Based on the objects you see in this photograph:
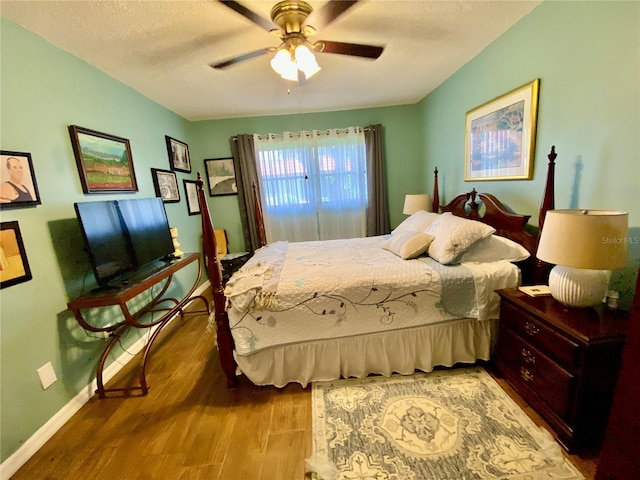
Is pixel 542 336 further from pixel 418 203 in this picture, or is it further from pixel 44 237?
pixel 44 237

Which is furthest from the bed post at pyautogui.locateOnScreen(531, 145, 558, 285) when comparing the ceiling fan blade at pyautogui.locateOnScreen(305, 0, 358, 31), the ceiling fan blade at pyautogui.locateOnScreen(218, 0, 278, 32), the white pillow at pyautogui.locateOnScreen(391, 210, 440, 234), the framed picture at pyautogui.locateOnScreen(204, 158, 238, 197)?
the framed picture at pyautogui.locateOnScreen(204, 158, 238, 197)

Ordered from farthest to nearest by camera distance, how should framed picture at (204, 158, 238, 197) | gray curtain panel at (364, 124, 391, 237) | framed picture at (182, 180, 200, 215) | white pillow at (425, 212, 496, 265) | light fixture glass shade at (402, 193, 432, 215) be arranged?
framed picture at (204, 158, 238, 197) < gray curtain panel at (364, 124, 391, 237) < framed picture at (182, 180, 200, 215) < light fixture glass shade at (402, 193, 432, 215) < white pillow at (425, 212, 496, 265)

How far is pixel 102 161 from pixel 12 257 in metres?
1.04

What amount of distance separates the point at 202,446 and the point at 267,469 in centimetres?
42

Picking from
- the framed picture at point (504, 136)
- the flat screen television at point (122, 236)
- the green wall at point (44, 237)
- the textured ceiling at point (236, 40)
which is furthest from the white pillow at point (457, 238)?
the green wall at point (44, 237)

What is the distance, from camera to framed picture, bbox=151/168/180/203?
2.91 metres

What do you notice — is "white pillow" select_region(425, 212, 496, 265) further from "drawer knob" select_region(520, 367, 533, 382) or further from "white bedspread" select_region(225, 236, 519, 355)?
"drawer knob" select_region(520, 367, 533, 382)

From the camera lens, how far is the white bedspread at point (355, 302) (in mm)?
1735

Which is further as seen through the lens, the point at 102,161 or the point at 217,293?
the point at 102,161

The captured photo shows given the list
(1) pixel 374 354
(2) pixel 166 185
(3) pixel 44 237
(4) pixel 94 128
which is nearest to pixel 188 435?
(1) pixel 374 354

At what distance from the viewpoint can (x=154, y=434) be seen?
1562mm

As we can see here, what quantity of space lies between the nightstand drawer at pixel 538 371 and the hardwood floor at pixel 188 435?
0.18m

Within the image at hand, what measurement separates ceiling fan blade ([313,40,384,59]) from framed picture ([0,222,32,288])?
2.05m

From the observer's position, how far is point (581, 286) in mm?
1331
